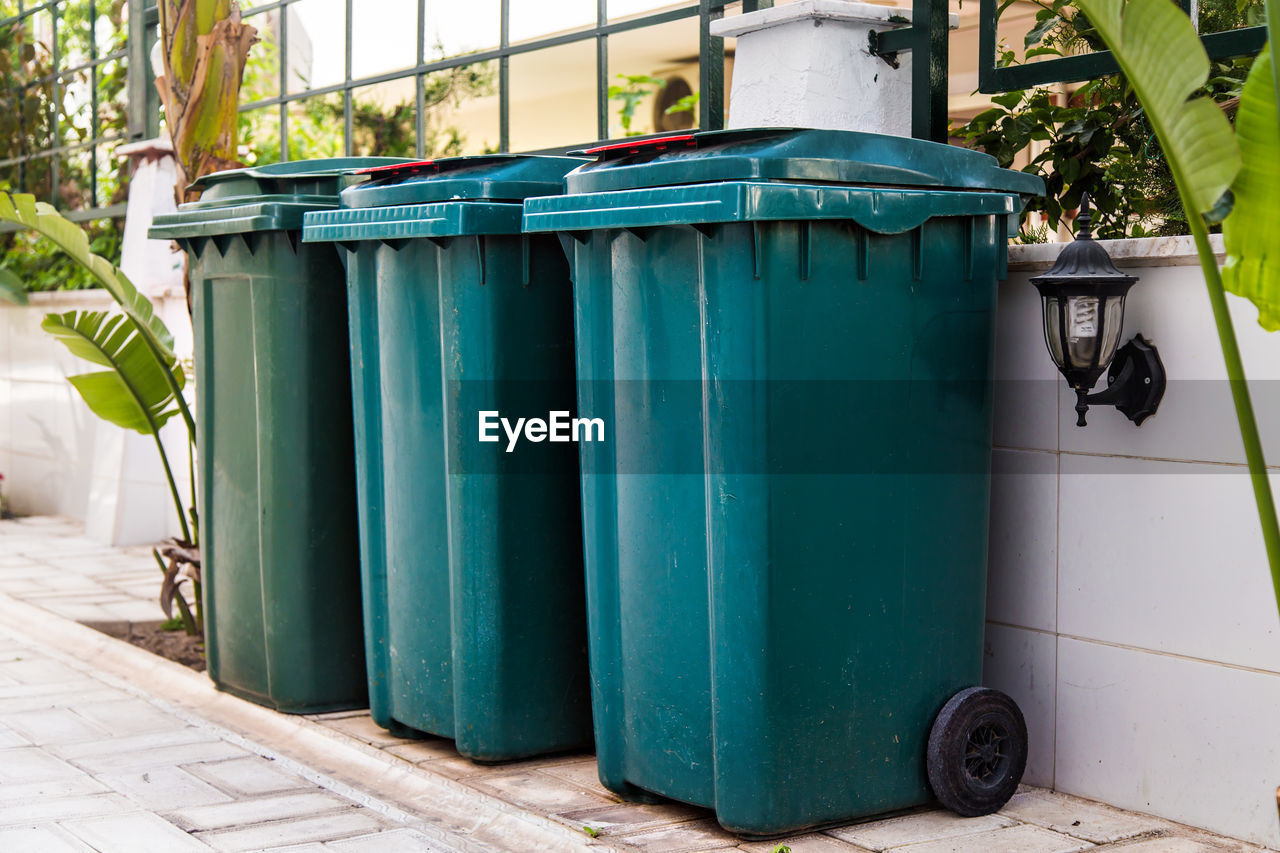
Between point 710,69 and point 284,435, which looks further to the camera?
point 710,69

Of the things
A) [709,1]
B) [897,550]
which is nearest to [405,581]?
[897,550]

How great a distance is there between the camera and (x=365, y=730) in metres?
4.45

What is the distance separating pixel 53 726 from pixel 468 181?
7.77 feet

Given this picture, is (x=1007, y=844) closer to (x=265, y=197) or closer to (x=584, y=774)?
(x=584, y=774)

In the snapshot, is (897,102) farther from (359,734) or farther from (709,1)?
(359,734)

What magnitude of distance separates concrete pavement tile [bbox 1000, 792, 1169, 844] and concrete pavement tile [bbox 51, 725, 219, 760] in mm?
2539

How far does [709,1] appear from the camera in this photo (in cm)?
511

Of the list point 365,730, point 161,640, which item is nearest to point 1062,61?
point 365,730

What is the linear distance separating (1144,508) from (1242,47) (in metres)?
1.19

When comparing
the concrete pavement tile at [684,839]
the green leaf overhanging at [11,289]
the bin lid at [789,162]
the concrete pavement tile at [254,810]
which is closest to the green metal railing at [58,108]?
the green leaf overhanging at [11,289]

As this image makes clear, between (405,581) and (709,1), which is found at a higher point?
(709,1)

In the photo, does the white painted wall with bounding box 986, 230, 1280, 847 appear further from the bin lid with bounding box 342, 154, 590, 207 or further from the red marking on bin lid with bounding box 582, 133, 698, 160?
the bin lid with bounding box 342, 154, 590, 207

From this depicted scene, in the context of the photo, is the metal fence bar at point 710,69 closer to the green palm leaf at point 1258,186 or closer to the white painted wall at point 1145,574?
the white painted wall at point 1145,574

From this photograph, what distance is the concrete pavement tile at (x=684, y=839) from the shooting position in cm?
332
